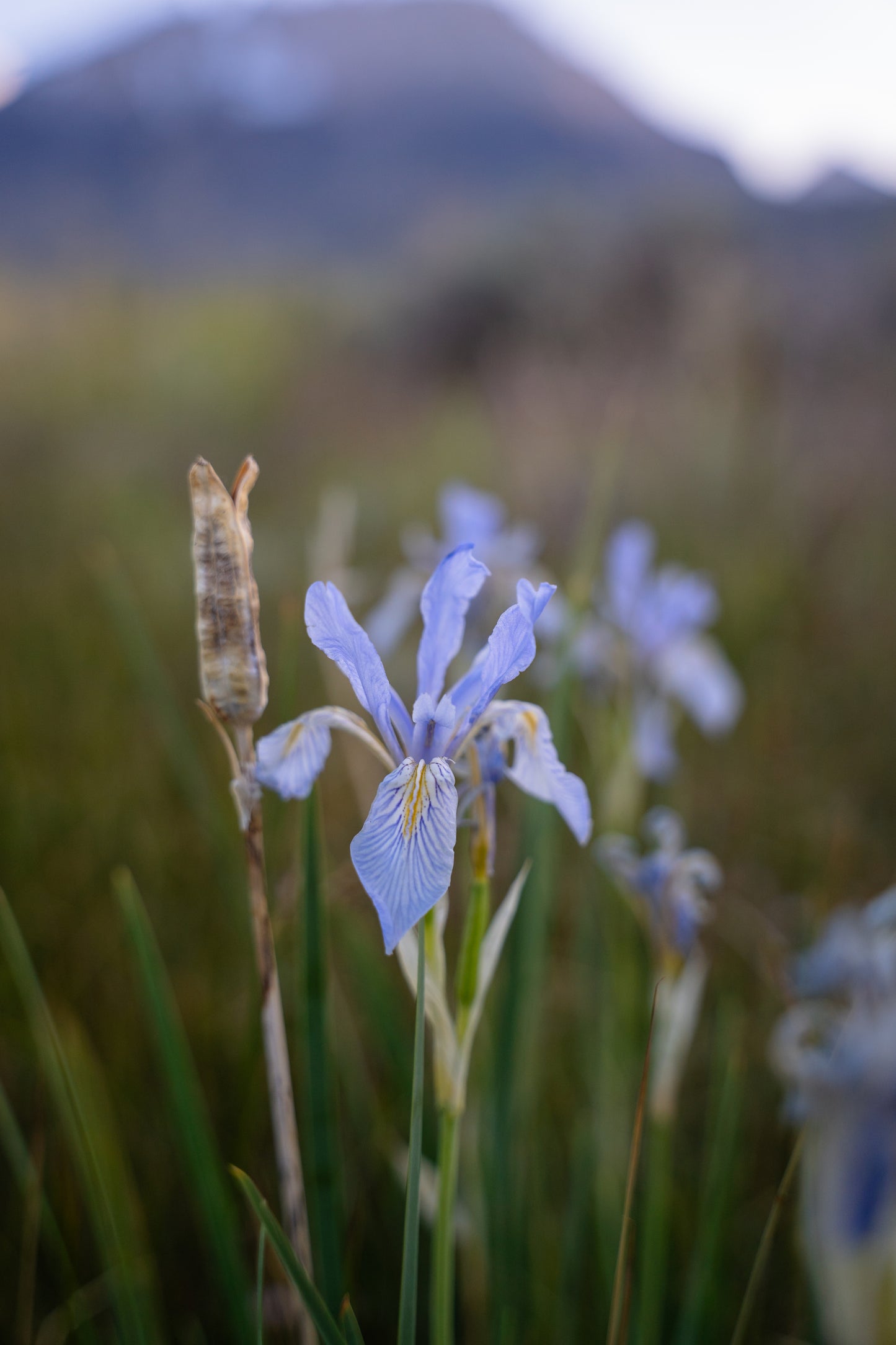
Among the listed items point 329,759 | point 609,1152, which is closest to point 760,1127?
point 609,1152

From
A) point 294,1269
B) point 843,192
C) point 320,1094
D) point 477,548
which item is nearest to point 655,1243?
point 320,1094

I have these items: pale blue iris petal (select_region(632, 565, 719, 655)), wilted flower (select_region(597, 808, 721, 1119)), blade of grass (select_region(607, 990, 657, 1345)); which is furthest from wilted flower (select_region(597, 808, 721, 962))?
pale blue iris petal (select_region(632, 565, 719, 655))

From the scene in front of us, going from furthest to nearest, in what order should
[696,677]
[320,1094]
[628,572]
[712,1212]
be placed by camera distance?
[696,677]
[628,572]
[712,1212]
[320,1094]

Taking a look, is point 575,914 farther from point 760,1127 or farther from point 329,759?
point 329,759

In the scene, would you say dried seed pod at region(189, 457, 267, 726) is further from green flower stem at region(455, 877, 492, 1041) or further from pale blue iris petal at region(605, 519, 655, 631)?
pale blue iris petal at region(605, 519, 655, 631)

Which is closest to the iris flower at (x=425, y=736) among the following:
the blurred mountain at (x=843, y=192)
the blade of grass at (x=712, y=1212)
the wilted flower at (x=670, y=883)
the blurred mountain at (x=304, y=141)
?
the wilted flower at (x=670, y=883)

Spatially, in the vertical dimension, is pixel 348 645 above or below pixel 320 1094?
above

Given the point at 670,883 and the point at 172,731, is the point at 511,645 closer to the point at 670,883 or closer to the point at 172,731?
the point at 670,883

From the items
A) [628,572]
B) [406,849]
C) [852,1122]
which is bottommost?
[852,1122]
